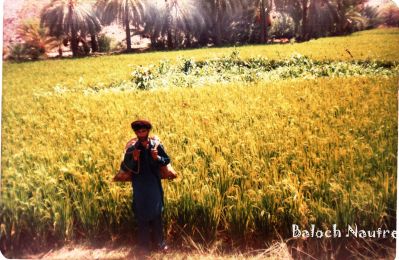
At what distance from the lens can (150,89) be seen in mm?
2896

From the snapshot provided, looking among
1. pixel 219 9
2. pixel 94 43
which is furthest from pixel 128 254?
pixel 219 9

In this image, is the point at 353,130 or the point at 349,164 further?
the point at 353,130

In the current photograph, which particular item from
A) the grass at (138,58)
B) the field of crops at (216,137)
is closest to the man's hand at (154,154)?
the field of crops at (216,137)

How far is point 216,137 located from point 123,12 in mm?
1226

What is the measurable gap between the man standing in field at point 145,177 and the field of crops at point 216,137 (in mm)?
95

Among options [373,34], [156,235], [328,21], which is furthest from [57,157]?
[373,34]

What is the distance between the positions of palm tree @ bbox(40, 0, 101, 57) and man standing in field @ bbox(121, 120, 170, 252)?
109cm

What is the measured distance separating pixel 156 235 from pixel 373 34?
2.19 m

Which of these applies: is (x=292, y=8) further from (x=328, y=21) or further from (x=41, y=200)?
(x=41, y=200)

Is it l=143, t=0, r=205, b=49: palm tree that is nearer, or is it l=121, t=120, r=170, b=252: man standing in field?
l=121, t=120, r=170, b=252: man standing in field

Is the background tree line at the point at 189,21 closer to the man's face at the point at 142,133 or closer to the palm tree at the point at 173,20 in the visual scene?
the palm tree at the point at 173,20

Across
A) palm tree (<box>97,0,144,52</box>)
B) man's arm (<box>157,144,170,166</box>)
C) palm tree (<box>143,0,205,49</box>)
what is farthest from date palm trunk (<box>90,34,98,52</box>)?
man's arm (<box>157,144,170,166</box>)

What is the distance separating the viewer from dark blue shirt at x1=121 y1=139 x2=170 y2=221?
2223 millimetres

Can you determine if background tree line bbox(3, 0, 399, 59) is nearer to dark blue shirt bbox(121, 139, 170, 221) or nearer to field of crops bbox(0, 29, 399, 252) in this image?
field of crops bbox(0, 29, 399, 252)
